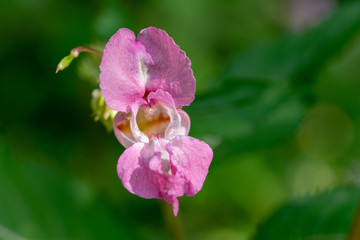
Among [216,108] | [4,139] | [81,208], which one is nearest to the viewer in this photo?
[4,139]

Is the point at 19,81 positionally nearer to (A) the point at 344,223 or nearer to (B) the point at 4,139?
(B) the point at 4,139

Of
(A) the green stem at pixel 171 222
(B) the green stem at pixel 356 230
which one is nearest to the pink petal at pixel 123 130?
(A) the green stem at pixel 171 222

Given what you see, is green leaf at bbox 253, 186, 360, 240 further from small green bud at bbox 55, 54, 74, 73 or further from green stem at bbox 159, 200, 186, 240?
small green bud at bbox 55, 54, 74, 73

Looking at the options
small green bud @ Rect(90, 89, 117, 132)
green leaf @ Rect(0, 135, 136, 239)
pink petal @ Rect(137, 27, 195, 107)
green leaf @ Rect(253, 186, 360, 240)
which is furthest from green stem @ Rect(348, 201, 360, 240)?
green leaf @ Rect(0, 135, 136, 239)

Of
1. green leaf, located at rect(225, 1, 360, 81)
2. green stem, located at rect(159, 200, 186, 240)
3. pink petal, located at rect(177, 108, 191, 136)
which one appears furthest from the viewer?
green leaf, located at rect(225, 1, 360, 81)

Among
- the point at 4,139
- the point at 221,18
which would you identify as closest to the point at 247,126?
the point at 4,139

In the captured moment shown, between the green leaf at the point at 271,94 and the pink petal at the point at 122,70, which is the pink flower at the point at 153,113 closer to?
the pink petal at the point at 122,70
